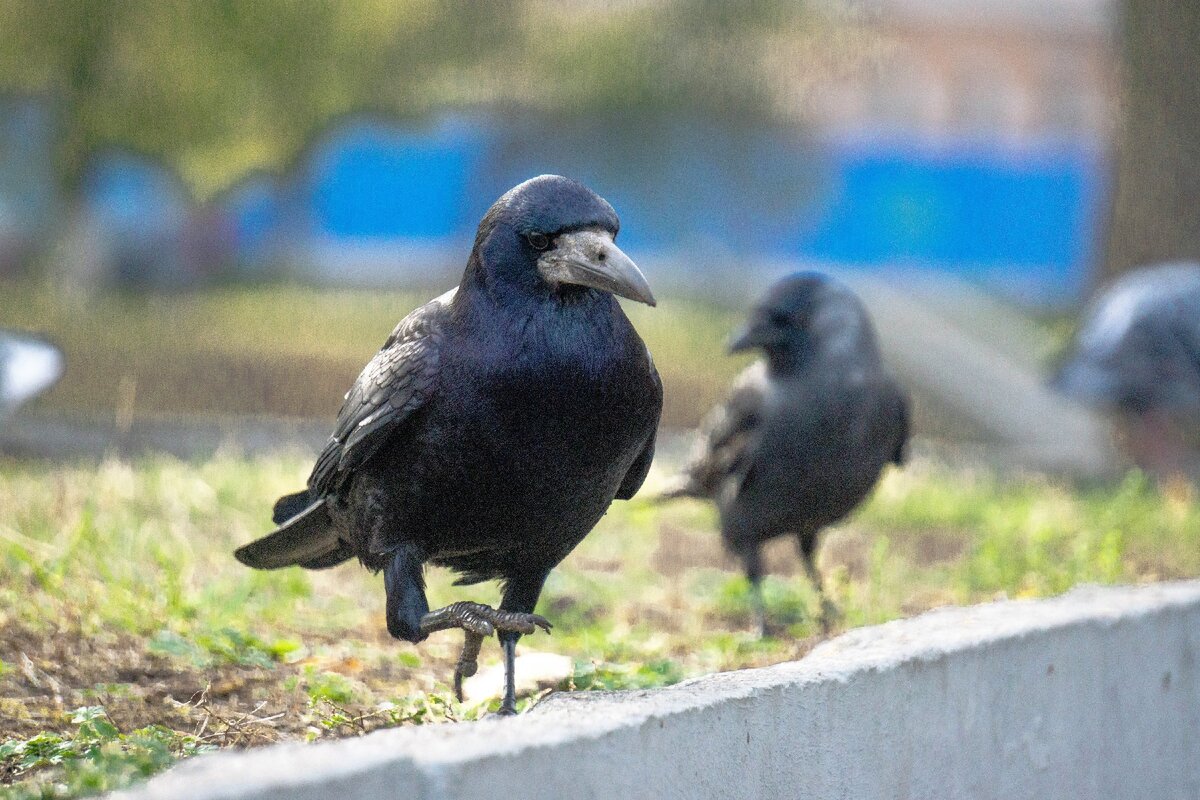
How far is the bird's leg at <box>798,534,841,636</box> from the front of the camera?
17.1 ft

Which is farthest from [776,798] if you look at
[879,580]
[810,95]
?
[810,95]

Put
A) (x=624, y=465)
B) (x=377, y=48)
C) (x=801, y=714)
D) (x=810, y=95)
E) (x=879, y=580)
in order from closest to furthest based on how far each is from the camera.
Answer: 1. (x=801, y=714)
2. (x=624, y=465)
3. (x=879, y=580)
4. (x=377, y=48)
5. (x=810, y=95)

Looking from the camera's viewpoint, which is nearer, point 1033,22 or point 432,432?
point 432,432

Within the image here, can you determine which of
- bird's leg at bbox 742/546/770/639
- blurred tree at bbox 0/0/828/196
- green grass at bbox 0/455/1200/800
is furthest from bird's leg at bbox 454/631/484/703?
blurred tree at bbox 0/0/828/196

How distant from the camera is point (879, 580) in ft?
17.4

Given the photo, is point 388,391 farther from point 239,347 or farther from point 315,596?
point 239,347

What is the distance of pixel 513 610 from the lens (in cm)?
369

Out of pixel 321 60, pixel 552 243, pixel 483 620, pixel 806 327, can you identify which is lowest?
pixel 483 620

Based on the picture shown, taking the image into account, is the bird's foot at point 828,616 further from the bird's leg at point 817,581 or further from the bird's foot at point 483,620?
the bird's foot at point 483,620

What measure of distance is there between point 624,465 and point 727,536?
2362 mm

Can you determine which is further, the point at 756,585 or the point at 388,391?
the point at 756,585

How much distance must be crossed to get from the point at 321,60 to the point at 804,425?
761 centimetres

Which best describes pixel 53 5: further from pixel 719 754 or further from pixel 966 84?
pixel 966 84

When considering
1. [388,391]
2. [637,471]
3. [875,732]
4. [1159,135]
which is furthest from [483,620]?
[1159,135]
